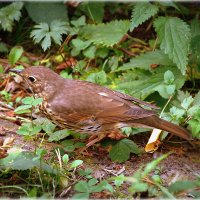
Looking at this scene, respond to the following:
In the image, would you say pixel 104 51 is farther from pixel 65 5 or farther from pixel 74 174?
pixel 74 174

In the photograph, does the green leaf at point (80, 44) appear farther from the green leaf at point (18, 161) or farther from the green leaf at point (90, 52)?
the green leaf at point (18, 161)

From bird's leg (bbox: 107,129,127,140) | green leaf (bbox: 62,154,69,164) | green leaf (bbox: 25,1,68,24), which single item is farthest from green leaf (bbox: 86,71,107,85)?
green leaf (bbox: 62,154,69,164)

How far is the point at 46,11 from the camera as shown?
600 centimetres

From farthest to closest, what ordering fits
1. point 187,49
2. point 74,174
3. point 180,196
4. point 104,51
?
point 104,51
point 187,49
point 74,174
point 180,196

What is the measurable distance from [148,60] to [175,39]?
0.52 m

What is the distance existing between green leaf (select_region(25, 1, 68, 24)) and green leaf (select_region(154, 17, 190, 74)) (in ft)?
4.55

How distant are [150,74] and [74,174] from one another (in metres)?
1.75

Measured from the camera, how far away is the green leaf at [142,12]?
488 cm

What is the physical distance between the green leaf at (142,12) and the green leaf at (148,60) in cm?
53

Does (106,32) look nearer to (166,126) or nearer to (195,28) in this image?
(195,28)

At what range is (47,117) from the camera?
4.61 meters

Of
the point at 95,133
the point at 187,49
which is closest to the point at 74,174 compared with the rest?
the point at 95,133

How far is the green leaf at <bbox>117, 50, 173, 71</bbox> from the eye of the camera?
5277 millimetres

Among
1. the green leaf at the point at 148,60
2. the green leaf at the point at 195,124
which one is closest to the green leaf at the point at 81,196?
the green leaf at the point at 195,124
